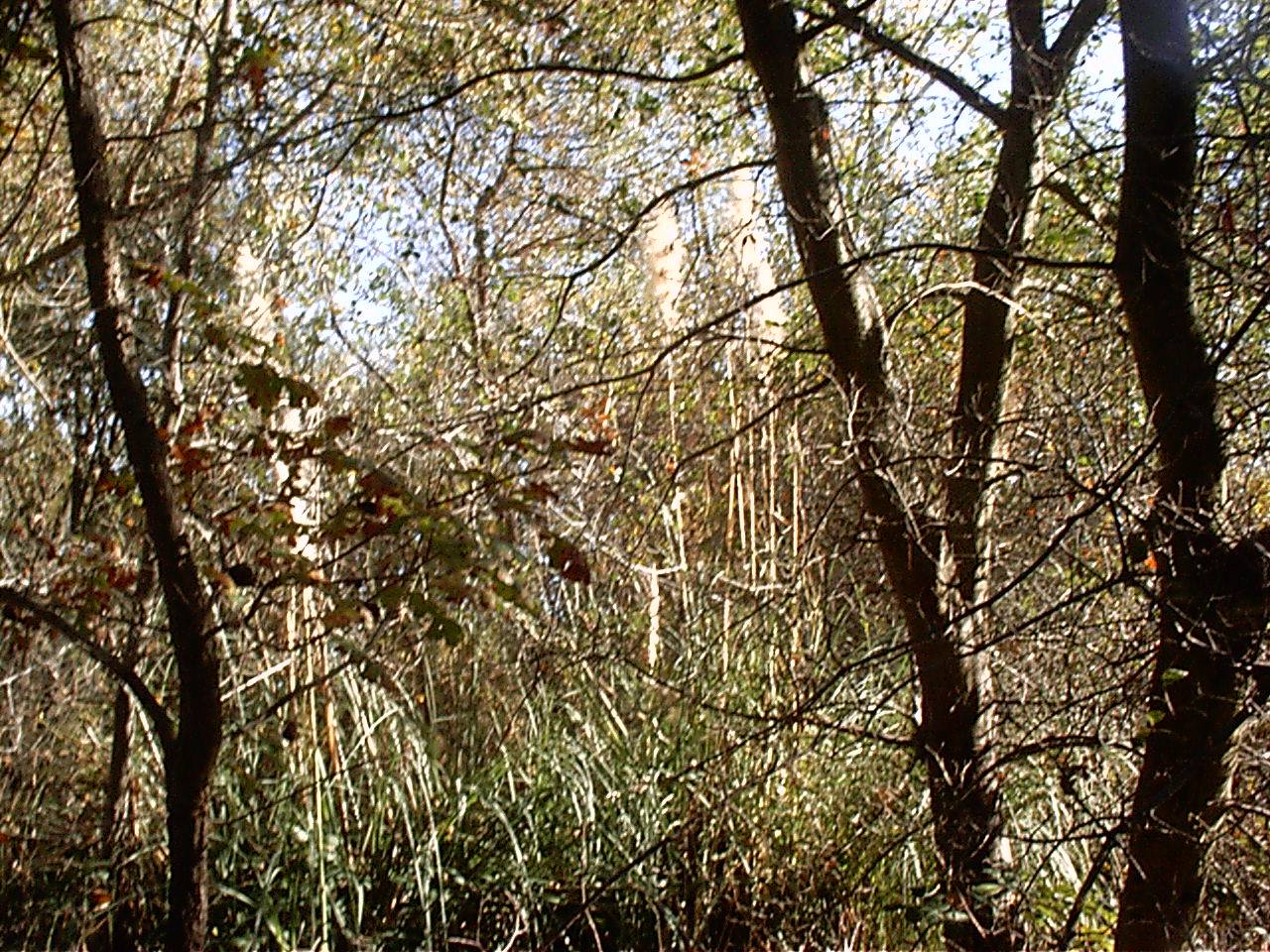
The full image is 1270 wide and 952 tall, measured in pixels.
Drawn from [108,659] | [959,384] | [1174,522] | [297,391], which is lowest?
[108,659]

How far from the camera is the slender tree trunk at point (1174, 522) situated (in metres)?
2.54

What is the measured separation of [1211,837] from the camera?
2.61 m

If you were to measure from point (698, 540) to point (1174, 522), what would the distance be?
185 cm

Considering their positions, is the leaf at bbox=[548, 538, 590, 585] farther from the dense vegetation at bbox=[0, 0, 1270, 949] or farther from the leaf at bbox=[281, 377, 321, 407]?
the leaf at bbox=[281, 377, 321, 407]

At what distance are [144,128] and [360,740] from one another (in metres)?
2.03

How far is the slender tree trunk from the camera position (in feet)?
8.34

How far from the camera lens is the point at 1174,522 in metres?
2.54

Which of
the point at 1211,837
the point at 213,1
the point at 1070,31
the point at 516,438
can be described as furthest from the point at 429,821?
the point at 213,1

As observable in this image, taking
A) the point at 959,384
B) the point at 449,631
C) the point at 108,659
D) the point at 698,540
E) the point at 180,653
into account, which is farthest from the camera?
the point at 698,540

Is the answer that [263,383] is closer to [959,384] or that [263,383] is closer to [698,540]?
[959,384]

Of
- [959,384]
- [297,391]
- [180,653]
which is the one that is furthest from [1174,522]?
A: [180,653]

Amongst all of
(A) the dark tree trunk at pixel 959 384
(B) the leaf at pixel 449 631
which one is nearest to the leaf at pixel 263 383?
(B) the leaf at pixel 449 631

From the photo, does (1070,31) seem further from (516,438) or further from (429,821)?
(429,821)

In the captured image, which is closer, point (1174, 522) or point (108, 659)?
point (108, 659)
